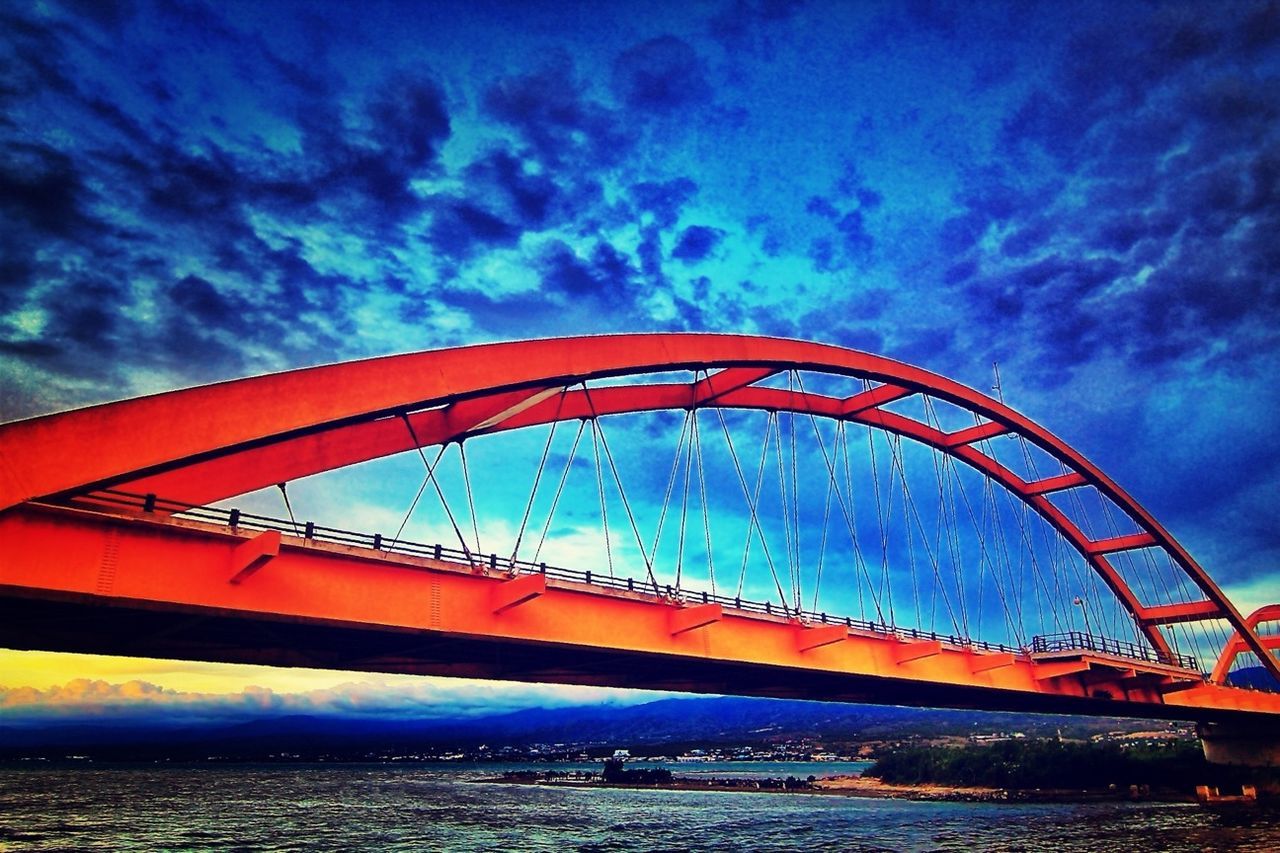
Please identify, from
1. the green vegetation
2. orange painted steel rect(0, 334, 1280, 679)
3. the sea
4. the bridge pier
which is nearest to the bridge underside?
orange painted steel rect(0, 334, 1280, 679)

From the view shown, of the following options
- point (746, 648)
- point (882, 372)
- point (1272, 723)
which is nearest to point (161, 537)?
point (746, 648)

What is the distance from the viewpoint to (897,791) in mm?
75812

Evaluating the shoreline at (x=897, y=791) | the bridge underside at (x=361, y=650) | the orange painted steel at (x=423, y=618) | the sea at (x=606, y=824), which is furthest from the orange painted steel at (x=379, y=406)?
the shoreline at (x=897, y=791)

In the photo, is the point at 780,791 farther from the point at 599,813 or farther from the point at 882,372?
the point at 882,372

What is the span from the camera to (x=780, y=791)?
266ft

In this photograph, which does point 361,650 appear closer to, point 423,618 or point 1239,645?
point 423,618

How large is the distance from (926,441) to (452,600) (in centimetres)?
3032

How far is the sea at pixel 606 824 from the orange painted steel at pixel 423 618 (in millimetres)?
9541

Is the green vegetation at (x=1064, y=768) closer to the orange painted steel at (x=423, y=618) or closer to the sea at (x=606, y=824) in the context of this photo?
the sea at (x=606, y=824)

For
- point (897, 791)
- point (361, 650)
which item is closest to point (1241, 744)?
point (897, 791)

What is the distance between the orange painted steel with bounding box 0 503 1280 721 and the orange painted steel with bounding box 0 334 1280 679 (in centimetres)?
100

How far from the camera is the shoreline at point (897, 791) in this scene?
193 feet

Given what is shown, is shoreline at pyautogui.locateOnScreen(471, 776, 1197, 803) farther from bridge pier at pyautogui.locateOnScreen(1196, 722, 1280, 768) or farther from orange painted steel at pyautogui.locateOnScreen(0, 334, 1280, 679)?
orange painted steel at pyautogui.locateOnScreen(0, 334, 1280, 679)

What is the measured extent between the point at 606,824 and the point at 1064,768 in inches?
1598
